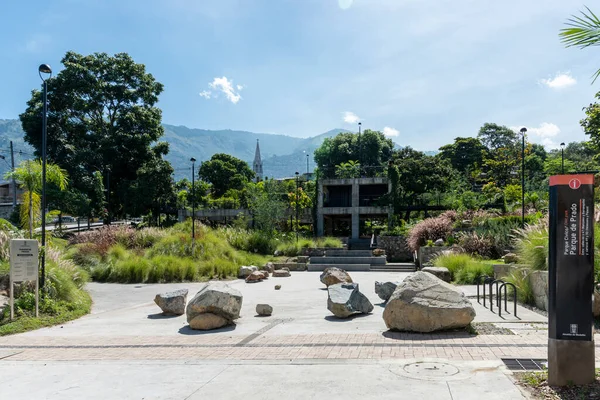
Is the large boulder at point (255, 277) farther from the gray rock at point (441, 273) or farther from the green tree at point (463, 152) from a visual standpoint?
the green tree at point (463, 152)

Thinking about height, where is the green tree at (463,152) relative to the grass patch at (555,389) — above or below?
above

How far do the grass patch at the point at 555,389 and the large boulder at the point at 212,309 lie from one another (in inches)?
205

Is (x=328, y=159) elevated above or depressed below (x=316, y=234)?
above

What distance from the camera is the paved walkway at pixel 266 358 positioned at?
478 centimetres

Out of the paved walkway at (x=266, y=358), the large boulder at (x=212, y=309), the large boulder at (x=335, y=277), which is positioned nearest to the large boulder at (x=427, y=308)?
the paved walkway at (x=266, y=358)

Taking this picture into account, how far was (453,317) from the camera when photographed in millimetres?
7359

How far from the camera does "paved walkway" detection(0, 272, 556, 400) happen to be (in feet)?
15.7

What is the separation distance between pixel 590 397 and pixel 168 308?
811cm

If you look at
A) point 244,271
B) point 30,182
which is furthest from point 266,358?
point 244,271

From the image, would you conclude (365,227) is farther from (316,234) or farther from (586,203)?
(586,203)

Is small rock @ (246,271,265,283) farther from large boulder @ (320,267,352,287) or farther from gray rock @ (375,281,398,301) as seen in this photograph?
gray rock @ (375,281,398,301)

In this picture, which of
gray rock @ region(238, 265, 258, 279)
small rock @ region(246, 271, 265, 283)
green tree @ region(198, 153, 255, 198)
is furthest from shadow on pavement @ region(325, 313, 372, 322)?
green tree @ region(198, 153, 255, 198)

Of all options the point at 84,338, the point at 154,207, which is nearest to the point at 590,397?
the point at 84,338

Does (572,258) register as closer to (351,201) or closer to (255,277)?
(255,277)
